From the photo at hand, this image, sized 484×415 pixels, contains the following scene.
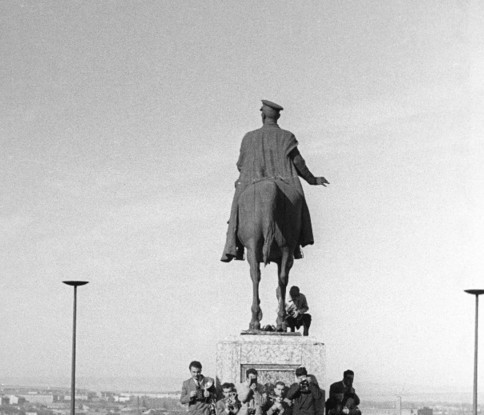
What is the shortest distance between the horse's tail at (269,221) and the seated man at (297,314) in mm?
893

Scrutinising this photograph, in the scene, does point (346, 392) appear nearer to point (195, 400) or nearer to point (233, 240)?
point (195, 400)

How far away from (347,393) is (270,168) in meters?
4.20

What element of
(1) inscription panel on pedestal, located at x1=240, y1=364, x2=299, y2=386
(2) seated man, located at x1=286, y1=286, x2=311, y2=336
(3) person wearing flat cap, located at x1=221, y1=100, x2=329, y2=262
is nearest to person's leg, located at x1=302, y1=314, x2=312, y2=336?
(2) seated man, located at x1=286, y1=286, x2=311, y2=336

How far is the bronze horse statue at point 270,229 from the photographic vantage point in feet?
80.9

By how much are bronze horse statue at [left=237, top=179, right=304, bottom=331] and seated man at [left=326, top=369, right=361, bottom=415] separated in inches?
54.0

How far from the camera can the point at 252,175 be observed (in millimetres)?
25172

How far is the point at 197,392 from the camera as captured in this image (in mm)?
22828

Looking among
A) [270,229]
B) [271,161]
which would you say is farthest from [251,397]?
[271,161]

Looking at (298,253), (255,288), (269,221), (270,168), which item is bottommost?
(255,288)

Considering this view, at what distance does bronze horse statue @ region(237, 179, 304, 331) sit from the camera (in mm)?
24656

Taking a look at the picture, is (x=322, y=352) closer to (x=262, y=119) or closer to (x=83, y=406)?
(x=262, y=119)

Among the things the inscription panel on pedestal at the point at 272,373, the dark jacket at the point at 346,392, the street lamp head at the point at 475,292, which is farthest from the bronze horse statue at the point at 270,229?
the street lamp head at the point at 475,292

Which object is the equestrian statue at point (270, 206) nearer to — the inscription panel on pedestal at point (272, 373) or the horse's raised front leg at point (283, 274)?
the horse's raised front leg at point (283, 274)

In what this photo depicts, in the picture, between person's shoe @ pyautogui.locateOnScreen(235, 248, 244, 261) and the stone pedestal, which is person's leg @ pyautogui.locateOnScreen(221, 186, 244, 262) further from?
the stone pedestal
